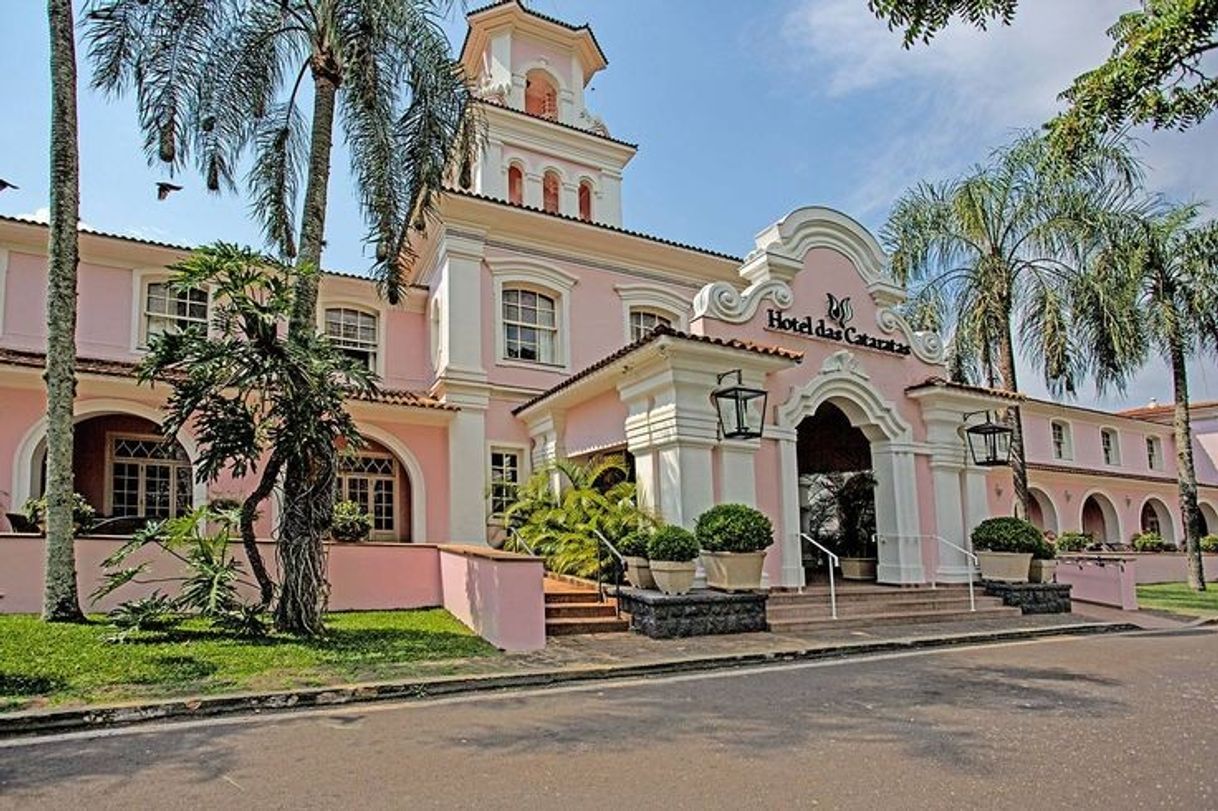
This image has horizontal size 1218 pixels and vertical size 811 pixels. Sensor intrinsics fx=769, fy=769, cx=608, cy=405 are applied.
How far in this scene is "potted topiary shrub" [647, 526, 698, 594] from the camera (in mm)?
10656

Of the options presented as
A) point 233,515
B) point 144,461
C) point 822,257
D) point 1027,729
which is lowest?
point 1027,729

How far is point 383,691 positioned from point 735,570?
5.36 m

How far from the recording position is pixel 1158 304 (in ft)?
62.2

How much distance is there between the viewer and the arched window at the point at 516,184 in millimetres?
20891

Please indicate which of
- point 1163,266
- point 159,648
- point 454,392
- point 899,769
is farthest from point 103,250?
point 1163,266

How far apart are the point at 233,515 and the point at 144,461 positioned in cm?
673

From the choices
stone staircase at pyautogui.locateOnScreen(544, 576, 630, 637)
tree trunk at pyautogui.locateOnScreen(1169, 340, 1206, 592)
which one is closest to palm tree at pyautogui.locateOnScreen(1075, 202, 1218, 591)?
tree trunk at pyautogui.locateOnScreen(1169, 340, 1206, 592)

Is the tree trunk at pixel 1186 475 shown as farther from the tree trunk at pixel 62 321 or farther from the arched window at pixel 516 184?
the tree trunk at pixel 62 321

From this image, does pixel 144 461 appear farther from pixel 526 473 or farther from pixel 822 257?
pixel 822 257

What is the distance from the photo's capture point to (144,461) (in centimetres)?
1525

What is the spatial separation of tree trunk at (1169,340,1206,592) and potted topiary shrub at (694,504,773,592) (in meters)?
14.4

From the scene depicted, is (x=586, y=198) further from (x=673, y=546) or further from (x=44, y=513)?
(x=44, y=513)

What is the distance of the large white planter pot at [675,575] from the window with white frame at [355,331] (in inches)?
385

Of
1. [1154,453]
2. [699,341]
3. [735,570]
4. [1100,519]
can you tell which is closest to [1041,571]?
[735,570]
